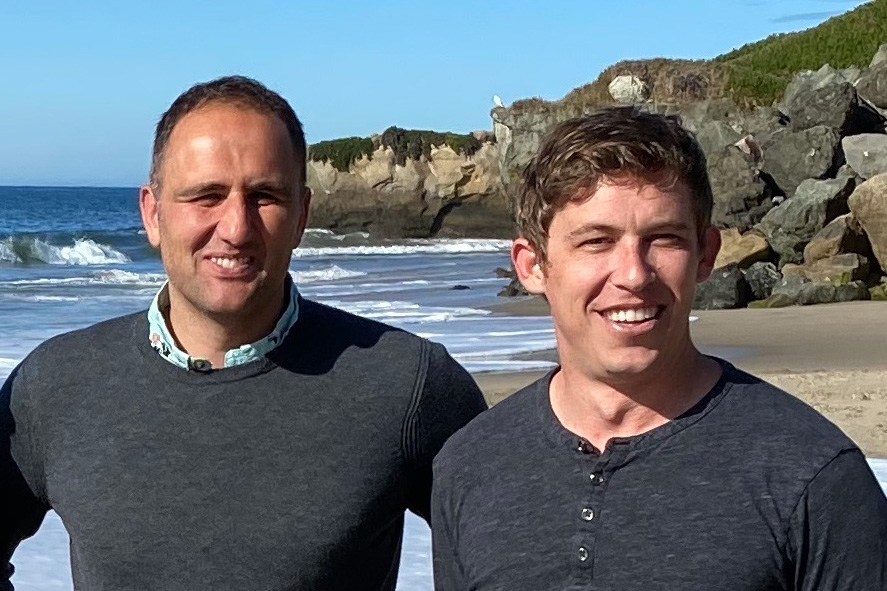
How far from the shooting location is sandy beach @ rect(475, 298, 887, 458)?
29.9 feet

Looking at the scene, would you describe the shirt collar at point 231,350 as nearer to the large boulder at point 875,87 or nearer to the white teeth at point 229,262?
the white teeth at point 229,262

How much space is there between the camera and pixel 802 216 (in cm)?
1953

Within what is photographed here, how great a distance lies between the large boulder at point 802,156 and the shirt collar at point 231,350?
2079 centimetres

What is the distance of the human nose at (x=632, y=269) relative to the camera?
218 centimetres

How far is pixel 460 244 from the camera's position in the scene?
40.2 meters

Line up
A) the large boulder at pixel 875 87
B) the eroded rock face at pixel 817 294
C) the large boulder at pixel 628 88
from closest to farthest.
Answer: the eroded rock face at pixel 817 294, the large boulder at pixel 875 87, the large boulder at pixel 628 88

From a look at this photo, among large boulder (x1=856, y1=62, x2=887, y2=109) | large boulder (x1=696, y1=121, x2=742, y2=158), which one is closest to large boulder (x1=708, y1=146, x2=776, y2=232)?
large boulder (x1=696, y1=121, x2=742, y2=158)

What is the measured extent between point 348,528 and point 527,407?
1.76 feet

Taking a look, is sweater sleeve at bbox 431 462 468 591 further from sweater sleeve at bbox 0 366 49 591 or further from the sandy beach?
the sandy beach

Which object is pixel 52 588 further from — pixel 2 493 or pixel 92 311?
pixel 92 311

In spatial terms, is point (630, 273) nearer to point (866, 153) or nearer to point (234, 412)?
point (234, 412)

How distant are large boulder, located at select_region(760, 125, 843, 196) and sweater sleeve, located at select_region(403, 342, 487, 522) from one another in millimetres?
20606

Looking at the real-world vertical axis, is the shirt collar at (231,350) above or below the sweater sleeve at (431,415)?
above

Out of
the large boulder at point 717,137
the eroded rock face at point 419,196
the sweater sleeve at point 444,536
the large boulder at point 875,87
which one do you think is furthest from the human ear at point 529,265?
the eroded rock face at point 419,196
